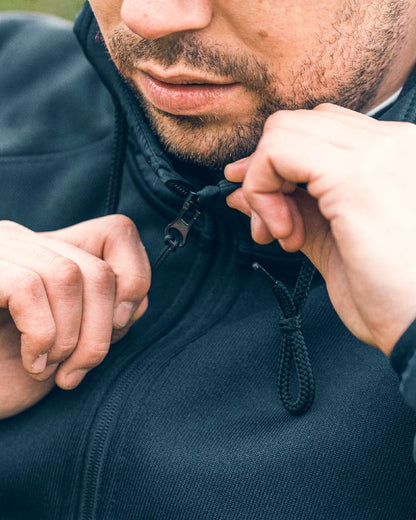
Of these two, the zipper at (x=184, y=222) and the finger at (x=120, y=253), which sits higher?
the zipper at (x=184, y=222)

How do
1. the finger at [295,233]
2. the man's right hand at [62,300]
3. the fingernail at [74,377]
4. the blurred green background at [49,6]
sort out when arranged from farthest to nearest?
the blurred green background at [49,6] < the fingernail at [74,377] < the man's right hand at [62,300] < the finger at [295,233]

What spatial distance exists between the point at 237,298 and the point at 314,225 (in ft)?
1.30

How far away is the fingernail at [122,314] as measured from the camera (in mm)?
1102

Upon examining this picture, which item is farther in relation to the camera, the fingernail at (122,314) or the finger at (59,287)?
the fingernail at (122,314)

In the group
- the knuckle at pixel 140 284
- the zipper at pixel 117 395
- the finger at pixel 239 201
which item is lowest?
the zipper at pixel 117 395

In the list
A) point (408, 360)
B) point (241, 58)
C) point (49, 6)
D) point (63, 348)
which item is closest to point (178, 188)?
point (241, 58)

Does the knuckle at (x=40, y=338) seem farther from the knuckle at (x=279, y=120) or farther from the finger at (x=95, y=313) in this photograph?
the knuckle at (x=279, y=120)

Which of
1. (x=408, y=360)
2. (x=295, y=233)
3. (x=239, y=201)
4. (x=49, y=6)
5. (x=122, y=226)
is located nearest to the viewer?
(x=408, y=360)

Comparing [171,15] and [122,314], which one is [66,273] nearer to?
[122,314]

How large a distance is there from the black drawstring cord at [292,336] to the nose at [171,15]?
43 centimetres

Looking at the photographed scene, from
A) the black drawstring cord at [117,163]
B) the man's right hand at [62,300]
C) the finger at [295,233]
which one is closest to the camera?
the finger at [295,233]

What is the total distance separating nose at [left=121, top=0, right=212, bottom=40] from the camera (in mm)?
945

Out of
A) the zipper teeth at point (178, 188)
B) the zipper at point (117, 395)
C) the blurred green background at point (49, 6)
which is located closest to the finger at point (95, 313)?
the zipper at point (117, 395)

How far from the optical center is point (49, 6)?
3.08 m
